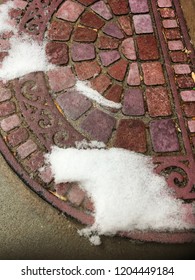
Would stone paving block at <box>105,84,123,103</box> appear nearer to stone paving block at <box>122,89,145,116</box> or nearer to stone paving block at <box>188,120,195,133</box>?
stone paving block at <box>122,89,145,116</box>


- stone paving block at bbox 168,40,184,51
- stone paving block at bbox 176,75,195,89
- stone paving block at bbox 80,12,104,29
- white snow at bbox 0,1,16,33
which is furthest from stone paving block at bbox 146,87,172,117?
white snow at bbox 0,1,16,33

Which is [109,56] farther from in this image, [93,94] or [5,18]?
[5,18]

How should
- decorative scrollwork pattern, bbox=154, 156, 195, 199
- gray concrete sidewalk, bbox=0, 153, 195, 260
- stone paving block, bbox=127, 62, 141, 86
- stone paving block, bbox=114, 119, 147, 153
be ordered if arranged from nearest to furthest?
gray concrete sidewalk, bbox=0, 153, 195, 260
decorative scrollwork pattern, bbox=154, 156, 195, 199
stone paving block, bbox=114, 119, 147, 153
stone paving block, bbox=127, 62, 141, 86

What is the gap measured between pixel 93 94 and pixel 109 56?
1.02 feet

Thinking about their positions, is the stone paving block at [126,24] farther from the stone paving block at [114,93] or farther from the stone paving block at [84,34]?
the stone paving block at [114,93]

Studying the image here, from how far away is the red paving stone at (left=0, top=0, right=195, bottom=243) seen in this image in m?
1.71

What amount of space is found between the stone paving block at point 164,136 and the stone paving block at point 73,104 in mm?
399

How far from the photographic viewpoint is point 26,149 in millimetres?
1737

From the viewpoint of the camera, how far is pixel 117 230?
1544 millimetres

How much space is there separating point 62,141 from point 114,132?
29 centimetres

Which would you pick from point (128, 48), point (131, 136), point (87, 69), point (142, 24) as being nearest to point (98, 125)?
point (131, 136)

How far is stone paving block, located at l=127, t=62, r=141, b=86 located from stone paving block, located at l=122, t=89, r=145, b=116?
0.05 metres

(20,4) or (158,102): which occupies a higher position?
(20,4)

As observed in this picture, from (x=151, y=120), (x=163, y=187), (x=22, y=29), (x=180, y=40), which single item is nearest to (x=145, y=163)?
(x=163, y=187)
